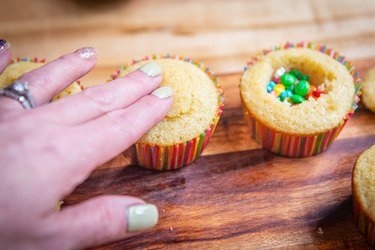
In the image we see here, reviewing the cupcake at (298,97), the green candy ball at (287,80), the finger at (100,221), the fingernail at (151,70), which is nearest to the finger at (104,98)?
the fingernail at (151,70)

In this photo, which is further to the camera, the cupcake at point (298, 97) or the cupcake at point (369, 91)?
the cupcake at point (369, 91)

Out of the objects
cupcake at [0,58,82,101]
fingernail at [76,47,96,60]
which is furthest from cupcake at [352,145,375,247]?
cupcake at [0,58,82,101]

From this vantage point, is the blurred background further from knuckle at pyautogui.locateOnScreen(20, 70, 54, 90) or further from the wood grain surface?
knuckle at pyautogui.locateOnScreen(20, 70, 54, 90)

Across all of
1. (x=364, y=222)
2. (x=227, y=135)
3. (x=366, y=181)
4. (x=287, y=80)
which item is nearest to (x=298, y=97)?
(x=287, y=80)

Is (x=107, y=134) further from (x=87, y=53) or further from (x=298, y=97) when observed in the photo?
(x=298, y=97)

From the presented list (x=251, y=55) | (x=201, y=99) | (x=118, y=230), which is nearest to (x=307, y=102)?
(x=201, y=99)

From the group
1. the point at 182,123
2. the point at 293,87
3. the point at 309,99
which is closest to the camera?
the point at 182,123

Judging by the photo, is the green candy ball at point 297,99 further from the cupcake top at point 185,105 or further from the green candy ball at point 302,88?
the cupcake top at point 185,105
